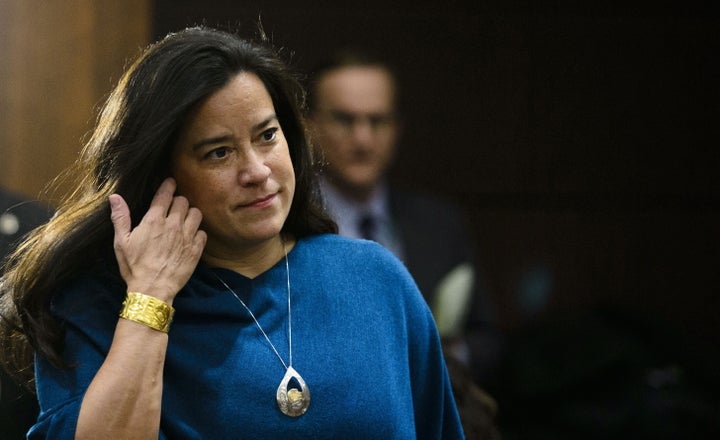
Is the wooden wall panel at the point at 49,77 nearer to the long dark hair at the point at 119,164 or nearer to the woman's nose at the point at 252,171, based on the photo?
the long dark hair at the point at 119,164

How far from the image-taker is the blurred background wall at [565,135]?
4555 millimetres

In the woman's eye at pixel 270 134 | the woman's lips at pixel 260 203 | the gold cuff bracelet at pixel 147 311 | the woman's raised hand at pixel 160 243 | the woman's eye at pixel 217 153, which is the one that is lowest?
the gold cuff bracelet at pixel 147 311

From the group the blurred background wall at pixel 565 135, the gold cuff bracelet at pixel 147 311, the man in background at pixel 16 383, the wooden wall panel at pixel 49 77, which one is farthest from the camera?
the blurred background wall at pixel 565 135

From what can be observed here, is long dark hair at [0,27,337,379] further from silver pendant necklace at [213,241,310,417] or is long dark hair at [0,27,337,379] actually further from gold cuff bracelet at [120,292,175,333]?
silver pendant necklace at [213,241,310,417]

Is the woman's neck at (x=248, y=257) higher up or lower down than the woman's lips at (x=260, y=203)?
lower down

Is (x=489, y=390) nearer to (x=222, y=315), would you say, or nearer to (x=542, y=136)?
(x=542, y=136)

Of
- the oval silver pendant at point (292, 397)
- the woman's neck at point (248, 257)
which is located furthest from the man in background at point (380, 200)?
the oval silver pendant at point (292, 397)

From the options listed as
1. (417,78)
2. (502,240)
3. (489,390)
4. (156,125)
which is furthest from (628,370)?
(156,125)

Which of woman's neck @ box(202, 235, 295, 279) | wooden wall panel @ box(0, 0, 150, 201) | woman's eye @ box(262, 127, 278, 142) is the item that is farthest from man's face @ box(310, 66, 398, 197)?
woman's eye @ box(262, 127, 278, 142)

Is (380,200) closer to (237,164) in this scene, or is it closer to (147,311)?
(237,164)

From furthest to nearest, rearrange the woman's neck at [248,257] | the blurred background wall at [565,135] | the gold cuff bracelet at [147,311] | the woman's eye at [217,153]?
the blurred background wall at [565,135] → the woman's neck at [248,257] → the woman's eye at [217,153] → the gold cuff bracelet at [147,311]

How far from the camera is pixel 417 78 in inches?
179

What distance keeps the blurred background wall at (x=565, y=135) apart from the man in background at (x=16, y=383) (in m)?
1.91

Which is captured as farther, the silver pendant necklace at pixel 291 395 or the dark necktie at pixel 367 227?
the dark necktie at pixel 367 227
